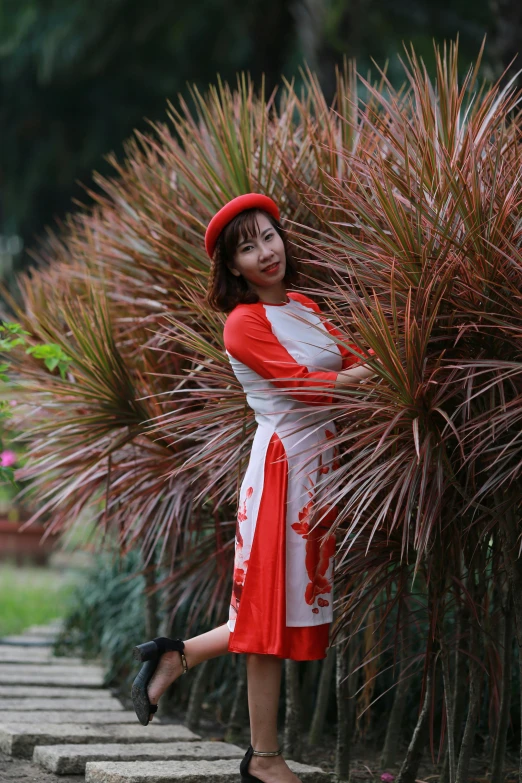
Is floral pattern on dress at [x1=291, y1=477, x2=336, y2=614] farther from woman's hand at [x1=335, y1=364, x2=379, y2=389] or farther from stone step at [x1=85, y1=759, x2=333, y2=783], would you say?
stone step at [x1=85, y1=759, x2=333, y2=783]

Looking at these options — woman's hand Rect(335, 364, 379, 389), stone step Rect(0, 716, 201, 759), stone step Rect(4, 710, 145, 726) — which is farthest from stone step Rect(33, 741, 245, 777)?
woman's hand Rect(335, 364, 379, 389)

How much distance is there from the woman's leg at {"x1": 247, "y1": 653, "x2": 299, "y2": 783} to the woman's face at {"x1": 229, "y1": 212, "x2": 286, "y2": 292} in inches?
40.9

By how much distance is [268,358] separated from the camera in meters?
2.60

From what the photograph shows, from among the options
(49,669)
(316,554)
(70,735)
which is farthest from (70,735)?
(49,669)

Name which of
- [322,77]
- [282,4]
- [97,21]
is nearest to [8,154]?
[97,21]

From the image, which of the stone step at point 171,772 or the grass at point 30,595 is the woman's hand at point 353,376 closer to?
the stone step at point 171,772

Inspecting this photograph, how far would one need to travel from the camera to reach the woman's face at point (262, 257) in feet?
8.95

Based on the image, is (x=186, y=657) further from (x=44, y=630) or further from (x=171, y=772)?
(x=44, y=630)

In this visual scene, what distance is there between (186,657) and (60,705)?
4.72 ft

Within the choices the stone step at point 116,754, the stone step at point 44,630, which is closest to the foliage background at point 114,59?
the stone step at point 44,630

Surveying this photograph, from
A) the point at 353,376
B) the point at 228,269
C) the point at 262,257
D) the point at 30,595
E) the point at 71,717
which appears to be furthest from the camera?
the point at 30,595

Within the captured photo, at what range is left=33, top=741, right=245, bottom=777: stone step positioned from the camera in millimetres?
3102

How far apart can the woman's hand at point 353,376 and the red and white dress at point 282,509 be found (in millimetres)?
62

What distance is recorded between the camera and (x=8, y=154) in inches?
553
